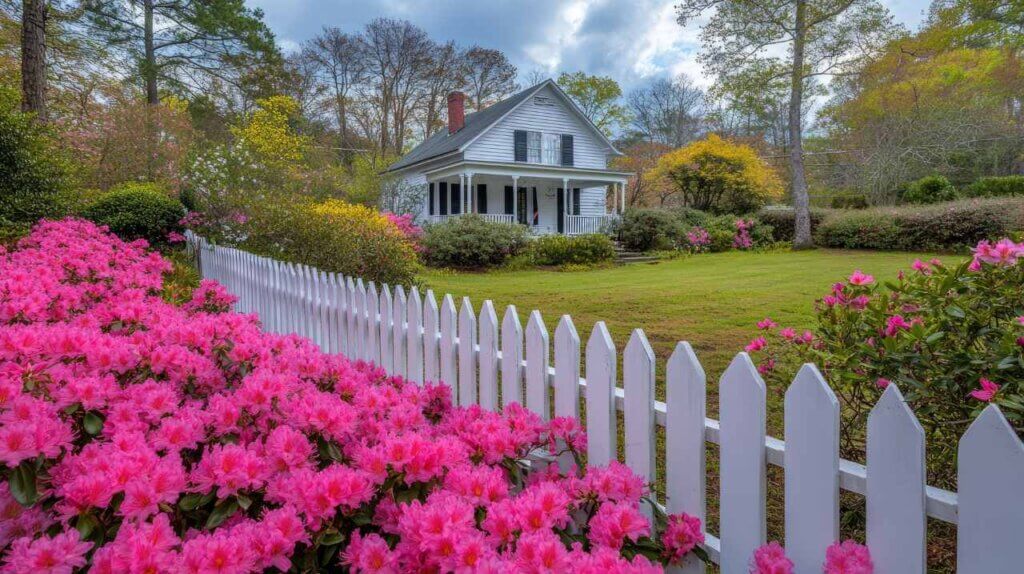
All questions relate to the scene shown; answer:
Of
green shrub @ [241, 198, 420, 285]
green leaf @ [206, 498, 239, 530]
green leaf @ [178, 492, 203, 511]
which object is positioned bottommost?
green leaf @ [206, 498, 239, 530]

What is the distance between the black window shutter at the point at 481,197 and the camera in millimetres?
21875

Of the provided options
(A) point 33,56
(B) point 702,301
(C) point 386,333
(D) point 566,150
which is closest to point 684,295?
(B) point 702,301

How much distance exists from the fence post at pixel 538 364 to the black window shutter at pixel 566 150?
21.0m

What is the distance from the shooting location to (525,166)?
20.2 meters

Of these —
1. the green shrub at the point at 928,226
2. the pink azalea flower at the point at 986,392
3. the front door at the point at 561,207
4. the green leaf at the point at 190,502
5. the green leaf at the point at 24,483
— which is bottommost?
the green leaf at the point at 190,502

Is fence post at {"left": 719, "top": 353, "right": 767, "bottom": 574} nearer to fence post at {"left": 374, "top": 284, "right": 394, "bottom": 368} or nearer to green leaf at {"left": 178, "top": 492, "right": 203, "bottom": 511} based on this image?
green leaf at {"left": 178, "top": 492, "right": 203, "bottom": 511}

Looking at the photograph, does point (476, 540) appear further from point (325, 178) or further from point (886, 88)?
point (886, 88)

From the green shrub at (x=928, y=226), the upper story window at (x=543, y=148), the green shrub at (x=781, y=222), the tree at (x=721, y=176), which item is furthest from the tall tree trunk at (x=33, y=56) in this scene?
the tree at (x=721, y=176)

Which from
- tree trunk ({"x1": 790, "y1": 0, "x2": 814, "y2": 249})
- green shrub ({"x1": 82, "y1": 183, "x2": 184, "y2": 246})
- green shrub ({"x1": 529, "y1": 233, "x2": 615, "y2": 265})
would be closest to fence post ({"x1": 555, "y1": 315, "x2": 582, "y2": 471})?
green shrub ({"x1": 82, "y1": 183, "x2": 184, "y2": 246})

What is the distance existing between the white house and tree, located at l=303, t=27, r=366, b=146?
9496mm

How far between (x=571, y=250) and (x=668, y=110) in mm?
25173

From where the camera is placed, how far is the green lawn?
18.0 feet

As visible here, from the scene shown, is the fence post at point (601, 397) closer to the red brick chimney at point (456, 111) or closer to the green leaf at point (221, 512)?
the green leaf at point (221, 512)

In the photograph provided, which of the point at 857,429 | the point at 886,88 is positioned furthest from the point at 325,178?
the point at 886,88
